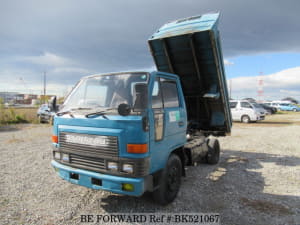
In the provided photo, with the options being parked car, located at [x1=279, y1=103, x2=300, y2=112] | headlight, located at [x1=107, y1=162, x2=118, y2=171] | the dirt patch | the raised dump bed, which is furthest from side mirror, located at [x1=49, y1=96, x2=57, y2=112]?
parked car, located at [x1=279, y1=103, x2=300, y2=112]

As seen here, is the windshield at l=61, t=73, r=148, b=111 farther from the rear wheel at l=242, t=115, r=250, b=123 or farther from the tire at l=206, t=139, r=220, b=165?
the rear wheel at l=242, t=115, r=250, b=123

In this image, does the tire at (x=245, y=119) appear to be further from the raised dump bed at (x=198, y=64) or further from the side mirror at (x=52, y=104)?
the side mirror at (x=52, y=104)

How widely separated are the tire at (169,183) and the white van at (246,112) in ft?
48.4

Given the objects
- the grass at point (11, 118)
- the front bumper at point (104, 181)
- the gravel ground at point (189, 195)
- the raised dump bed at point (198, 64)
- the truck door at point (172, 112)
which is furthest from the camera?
the grass at point (11, 118)

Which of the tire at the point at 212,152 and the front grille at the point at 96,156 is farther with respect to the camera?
the tire at the point at 212,152

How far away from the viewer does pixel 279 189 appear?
450 centimetres

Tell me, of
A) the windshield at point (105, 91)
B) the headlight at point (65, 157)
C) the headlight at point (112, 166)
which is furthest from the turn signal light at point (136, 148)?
the headlight at point (65, 157)

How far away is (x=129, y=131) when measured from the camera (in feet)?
9.72

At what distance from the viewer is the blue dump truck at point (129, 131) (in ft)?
9.81

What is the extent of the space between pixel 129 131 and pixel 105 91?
42.1 inches

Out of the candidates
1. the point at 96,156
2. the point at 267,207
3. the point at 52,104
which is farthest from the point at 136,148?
the point at 267,207

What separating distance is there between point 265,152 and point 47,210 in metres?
7.23

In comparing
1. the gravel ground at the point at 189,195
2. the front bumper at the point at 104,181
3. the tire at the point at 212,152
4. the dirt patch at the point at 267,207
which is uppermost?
the front bumper at the point at 104,181

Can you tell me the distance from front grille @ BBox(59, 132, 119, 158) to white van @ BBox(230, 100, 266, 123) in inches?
631
